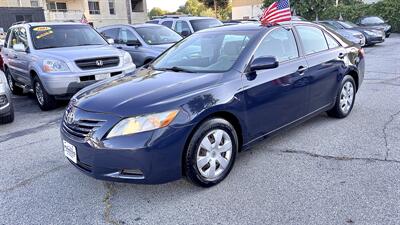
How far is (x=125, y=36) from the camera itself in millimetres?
10367

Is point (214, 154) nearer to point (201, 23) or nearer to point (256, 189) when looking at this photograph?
point (256, 189)

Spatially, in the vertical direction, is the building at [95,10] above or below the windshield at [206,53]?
above

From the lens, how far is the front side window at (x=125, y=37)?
10016mm

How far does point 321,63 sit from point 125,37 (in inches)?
272

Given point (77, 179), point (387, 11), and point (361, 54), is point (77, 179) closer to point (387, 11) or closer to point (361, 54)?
point (361, 54)

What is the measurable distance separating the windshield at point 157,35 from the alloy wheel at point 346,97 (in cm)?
549

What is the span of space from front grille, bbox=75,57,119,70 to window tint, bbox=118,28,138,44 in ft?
9.30

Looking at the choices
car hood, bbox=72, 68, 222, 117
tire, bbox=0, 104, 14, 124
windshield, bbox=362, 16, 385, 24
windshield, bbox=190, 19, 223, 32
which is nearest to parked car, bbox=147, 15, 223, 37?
windshield, bbox=190, 19, 223, 32

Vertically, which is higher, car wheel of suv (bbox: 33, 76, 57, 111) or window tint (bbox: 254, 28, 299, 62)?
window tint (bbox: 254, 28, 299, 62)

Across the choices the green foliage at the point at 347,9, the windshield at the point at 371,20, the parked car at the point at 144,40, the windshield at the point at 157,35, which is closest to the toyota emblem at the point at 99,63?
Result: the parked car at the point at 144,40

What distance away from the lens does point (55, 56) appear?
6.83 meters

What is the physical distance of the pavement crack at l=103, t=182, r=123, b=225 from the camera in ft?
10.0

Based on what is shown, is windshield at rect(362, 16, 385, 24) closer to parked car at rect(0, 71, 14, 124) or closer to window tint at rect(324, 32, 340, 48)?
window tint at rect(324, 32, 340, 48)

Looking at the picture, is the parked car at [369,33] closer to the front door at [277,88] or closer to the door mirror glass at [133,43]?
the door mirror glass at [133,43]
